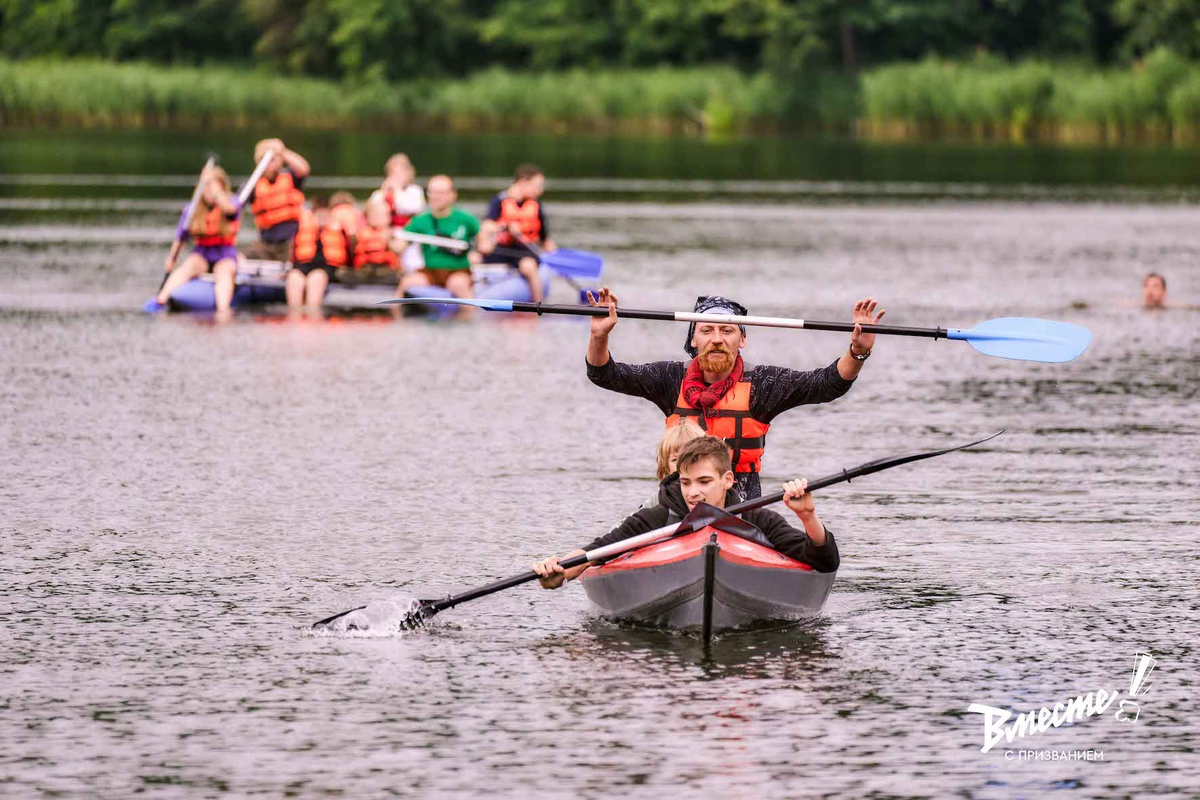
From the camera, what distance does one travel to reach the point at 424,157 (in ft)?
168

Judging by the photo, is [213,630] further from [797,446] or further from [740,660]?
[797,446]

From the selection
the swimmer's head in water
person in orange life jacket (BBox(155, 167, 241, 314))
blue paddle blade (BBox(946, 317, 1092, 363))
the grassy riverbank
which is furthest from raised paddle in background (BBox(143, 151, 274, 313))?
the grassy riverbank

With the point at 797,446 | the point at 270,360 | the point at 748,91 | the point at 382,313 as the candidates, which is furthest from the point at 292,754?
the point at 748,91

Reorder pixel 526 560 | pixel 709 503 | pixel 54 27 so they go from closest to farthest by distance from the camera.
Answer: pixel 709 503
pixel 526 560
pixel 54 27

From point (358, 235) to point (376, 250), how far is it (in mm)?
265

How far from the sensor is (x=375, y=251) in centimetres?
2142

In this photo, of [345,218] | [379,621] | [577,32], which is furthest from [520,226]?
[577,32]

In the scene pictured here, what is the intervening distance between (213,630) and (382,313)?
12.3 meters

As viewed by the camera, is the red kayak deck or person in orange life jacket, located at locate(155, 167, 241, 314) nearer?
the red kayak deck

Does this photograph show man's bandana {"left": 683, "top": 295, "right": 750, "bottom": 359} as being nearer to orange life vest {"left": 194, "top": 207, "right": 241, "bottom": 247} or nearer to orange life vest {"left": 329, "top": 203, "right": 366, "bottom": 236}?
orange life vest {"left": 194, "top": 207, "right": 241, "bottom": 247}

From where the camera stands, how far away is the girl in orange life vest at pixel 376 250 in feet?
69.5

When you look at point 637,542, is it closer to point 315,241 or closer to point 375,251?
point 315,241

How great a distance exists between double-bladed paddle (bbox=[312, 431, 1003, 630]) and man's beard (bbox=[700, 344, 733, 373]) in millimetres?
688

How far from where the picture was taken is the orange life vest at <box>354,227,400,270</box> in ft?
69.9
